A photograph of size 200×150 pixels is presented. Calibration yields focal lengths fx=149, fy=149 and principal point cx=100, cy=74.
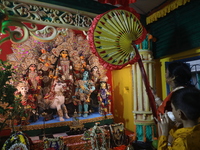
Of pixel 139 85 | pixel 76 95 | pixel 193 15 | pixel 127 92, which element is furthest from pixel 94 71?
pixel 193 15

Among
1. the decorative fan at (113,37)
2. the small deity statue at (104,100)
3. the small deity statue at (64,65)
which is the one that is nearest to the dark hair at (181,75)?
the decorative fan at (113,37)

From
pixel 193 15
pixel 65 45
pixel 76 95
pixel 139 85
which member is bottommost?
pixel 76 95

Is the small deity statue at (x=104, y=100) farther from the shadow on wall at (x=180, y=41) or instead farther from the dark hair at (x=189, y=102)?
the dark hair at (x=189, y=102)

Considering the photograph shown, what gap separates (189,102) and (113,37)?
37.4 inches

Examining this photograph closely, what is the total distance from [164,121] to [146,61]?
1618 millimetres

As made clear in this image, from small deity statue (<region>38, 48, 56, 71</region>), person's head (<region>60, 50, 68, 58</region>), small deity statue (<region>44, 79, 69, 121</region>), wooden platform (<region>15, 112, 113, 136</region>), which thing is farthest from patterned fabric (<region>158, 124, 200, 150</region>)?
small deity statue (<region>38, 48, 56, 71</region>)

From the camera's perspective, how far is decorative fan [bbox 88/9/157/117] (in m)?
A: 1.56

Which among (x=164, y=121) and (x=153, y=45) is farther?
(x=153, y=45)

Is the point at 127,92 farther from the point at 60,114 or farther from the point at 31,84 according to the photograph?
the point at 31,84

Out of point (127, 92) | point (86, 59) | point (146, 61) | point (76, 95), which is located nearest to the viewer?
point (146, 61)

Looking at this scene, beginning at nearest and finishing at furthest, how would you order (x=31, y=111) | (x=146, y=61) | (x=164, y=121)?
1. (x=164, y=121)
2. (x=146, y=61)
3. (x=31, y=111)

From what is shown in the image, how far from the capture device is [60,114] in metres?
4.25

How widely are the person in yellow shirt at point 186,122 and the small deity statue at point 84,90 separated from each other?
3808mm

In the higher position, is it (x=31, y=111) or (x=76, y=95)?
(x=76, y=95)
